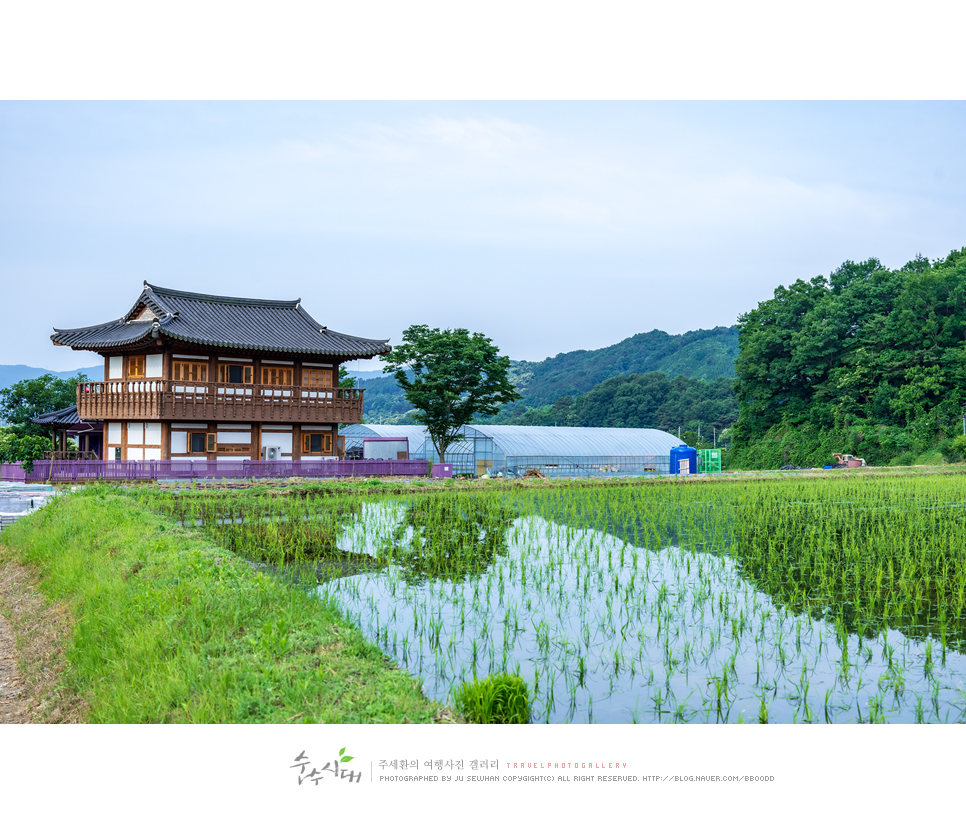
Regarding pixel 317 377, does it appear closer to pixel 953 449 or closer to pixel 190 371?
pixel 190 371

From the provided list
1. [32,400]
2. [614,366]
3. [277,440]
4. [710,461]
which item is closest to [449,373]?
[277,440]

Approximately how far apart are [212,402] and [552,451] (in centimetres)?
1597

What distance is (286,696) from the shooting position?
4508mm

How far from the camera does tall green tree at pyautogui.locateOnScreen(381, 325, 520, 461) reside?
1241 inches

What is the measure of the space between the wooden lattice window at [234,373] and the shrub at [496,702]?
2678 centimetres

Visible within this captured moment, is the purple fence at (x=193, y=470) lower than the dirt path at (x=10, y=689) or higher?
higher

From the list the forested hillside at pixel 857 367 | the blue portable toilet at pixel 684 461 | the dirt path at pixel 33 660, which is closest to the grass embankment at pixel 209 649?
the dirt path at pixel 33 660

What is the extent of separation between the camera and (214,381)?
2873cm

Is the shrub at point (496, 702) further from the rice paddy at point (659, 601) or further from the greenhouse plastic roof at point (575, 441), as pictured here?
the greenhouse plastic roof at point (575, 441)

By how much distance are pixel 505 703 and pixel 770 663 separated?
2.63 m

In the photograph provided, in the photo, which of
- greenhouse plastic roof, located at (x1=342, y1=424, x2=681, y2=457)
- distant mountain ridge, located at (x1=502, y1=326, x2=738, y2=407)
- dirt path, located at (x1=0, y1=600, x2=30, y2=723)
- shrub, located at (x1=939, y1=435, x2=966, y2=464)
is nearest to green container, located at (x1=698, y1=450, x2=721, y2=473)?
greenhouse plastic roof, located at (x1=342, y1=424, x2=681, y2=457)

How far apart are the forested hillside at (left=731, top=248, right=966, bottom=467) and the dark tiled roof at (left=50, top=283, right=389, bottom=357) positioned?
30516 mm

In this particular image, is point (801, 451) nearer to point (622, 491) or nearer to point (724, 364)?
point (622, 491)

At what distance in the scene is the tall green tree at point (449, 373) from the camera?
31516mm
